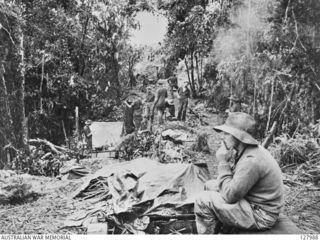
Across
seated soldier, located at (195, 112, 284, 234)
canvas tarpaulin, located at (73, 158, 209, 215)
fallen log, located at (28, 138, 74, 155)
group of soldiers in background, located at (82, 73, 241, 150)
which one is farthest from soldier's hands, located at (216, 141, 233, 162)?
fallen log, located at (28, 138, 74, 155)

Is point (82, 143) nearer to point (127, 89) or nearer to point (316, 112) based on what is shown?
point (127, 89)

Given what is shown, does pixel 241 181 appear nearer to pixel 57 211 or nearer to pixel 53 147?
pixel 57 211

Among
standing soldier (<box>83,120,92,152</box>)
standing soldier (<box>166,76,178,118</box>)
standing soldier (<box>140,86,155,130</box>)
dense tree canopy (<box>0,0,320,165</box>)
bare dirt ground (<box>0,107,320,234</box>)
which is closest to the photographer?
bare dirt ground (<box>0,107,320,234</box>)

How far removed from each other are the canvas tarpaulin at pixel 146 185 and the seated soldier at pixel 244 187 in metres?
0.88

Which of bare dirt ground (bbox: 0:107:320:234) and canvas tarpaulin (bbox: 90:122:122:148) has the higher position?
canvas tarpaulin (bbox: 90:122:122:148)

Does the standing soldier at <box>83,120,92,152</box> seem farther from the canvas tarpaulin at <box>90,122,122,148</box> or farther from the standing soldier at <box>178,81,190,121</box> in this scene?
the standing soldier at <box>178,81,190,121</box>

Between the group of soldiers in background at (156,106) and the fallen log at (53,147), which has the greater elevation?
the group of soldiers in background at (156,106)

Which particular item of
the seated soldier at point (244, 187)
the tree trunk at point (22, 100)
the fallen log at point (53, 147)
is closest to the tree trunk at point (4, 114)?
the tree trunk at point (22, 100)

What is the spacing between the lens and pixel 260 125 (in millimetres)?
5738

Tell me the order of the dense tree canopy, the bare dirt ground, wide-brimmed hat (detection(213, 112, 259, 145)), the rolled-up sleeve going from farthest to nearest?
1. the dense tree canopy
2. the bare dirt ground
3. wide-brimmed hat (detection(213, 112, 259, 145))
4. the rolled-up sleeve

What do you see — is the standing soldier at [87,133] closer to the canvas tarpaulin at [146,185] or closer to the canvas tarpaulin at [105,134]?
the canvas tarpaulin at [105,134]

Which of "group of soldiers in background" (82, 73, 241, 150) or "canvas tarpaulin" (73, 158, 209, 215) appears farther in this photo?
"group of soldiers in background" (82, 73, 241, 150)

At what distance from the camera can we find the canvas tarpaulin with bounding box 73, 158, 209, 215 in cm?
393

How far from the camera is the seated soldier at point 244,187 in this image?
2.82 m
